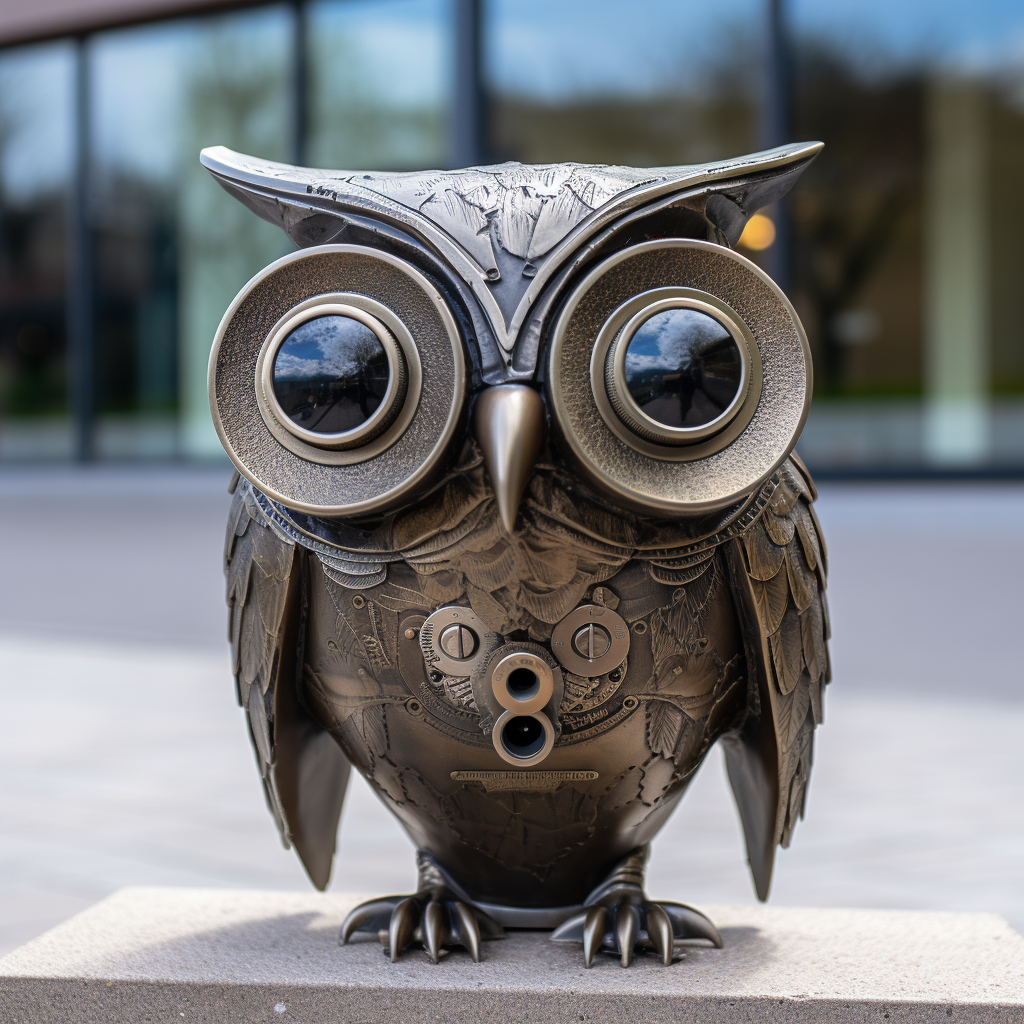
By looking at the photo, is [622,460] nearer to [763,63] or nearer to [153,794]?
[153,794]

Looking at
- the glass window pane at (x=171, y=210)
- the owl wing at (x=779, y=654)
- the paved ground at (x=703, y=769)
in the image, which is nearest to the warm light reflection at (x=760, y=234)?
the paved ground at (x=703, y=769)

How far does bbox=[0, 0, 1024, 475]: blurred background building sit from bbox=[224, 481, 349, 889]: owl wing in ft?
20.2

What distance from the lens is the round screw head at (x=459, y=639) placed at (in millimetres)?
1664

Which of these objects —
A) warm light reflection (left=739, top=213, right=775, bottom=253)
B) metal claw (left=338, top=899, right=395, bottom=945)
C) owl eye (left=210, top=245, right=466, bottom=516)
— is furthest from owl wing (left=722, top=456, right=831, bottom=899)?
warm light reflection (left=739, top=213, right=775, bottom=253)

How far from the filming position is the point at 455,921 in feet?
6.33

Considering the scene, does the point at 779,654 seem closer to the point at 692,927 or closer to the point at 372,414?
the point at 692,927

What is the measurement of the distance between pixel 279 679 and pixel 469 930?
460mm

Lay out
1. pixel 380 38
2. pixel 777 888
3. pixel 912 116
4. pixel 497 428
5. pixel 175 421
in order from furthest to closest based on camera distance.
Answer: pixel 175 421 → pixel 380 38 → pixel 912 116 → pixel 777 888 → pixel 497 428

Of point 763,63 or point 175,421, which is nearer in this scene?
point 763,63

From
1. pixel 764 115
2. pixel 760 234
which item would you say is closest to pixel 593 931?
pixel 760 234

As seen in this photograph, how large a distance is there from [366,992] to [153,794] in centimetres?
258

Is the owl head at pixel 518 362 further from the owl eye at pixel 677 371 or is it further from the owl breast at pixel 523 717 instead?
the owl breast at pixel 523 717

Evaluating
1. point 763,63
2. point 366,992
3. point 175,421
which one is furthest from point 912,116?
point 366,992

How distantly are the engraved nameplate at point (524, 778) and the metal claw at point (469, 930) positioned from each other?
0.24m
